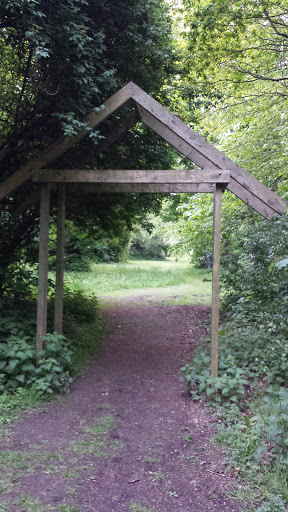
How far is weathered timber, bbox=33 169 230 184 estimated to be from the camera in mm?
5840

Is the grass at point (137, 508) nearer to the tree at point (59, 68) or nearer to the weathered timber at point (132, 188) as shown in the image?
the tree at point (59, 68)

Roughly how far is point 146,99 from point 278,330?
4214mm

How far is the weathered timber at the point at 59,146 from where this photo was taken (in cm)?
599

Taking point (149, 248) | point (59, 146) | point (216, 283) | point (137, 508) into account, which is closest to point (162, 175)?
point (59, 146)

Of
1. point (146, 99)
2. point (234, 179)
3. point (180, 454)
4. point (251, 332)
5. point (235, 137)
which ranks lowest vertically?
point (180, 454)

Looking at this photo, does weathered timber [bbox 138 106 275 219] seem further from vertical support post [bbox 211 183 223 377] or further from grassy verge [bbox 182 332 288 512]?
grassy verge [bbox 182 332 288 512]

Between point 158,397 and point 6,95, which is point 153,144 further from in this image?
point 158,397

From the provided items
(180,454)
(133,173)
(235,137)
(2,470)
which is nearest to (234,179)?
(133,173)

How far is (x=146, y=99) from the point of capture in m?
5.94

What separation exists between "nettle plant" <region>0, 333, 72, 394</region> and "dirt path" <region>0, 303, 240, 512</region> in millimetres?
314

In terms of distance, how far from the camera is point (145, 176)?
591 centimetres

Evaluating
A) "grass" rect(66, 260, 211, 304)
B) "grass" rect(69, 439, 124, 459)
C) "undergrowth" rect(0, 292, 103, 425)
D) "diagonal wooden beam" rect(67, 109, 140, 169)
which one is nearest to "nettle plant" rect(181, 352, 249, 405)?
"grass" rect(69, 439, 124, 459)

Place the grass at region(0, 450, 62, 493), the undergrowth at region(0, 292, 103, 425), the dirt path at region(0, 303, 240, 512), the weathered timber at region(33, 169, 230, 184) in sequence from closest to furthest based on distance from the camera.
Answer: the dirt path at region(0, 303, 240, 512)
the grass at region(0, 450, 62, 493)
the undergrowth at region(0, 292, 103, 425)
the weathered timber at region(33, 169, 230, 184)

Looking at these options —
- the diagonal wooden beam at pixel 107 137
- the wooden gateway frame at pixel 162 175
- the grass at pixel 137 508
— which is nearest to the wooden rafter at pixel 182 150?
the wooden gateway frame at pixel 162 175
